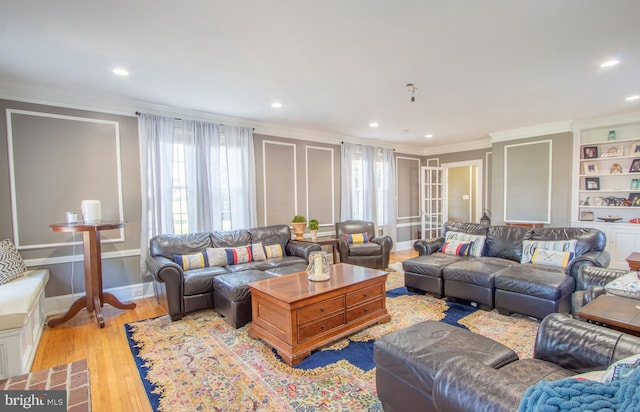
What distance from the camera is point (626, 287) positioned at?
7.23 feet

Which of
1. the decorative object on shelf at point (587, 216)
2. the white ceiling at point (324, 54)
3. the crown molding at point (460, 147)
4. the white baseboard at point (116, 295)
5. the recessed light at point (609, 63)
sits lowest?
the white baseboard at point (116, 295)

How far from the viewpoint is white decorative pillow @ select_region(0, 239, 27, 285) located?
9.51 feet

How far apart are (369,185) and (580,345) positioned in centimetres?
517

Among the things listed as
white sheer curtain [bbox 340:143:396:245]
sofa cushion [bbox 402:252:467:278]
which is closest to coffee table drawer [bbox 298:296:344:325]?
sofa cushion [bbox 402:252:467:278]

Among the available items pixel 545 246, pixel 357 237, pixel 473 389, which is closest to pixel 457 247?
pixel 545 246

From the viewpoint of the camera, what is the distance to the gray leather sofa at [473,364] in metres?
1.13

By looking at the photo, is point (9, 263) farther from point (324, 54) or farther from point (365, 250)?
point (365, 250)

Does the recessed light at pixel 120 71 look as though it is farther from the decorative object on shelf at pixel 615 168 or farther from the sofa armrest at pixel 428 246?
the decorative object on shelf at pixel 615 168

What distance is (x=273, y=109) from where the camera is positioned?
14.0 ft

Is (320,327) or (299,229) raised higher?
(299,229)

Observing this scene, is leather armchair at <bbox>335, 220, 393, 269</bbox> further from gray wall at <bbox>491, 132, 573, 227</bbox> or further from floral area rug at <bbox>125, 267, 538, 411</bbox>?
gray wall at <bbox>491, 132, 573, 227</bbox>

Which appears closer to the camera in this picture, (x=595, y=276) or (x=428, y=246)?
(x=595, y=276)

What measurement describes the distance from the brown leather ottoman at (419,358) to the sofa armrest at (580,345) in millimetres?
183

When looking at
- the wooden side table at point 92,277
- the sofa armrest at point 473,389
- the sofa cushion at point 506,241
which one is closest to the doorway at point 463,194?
the sofa cushion at point 506,241
